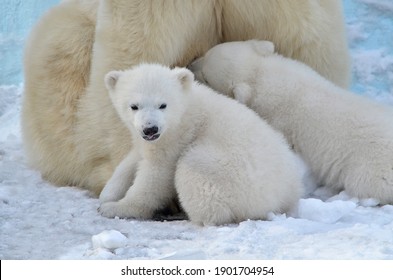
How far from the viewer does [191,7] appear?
3463mm

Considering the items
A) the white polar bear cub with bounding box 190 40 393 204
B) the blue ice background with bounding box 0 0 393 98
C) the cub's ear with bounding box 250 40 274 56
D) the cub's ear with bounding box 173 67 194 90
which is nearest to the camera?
the cub's ear with bounding box 173 67 194 90

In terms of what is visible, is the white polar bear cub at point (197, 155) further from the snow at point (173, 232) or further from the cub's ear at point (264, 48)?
the cub's ear at point (264, 48)

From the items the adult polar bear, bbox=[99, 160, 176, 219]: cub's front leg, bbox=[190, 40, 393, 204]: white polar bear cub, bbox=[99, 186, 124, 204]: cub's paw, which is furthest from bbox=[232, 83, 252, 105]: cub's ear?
bbox=[99, 186, 124, 204]: cub's paw

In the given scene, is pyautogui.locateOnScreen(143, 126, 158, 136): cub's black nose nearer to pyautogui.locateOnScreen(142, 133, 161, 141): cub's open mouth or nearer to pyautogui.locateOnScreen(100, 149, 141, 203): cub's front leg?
pyautogui.locateOnScreen(142, 133, 161, 141): cub's open mouth

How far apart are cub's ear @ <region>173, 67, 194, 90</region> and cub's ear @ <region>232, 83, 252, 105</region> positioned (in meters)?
0.42

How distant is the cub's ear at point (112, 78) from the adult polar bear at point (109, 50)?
0.31m

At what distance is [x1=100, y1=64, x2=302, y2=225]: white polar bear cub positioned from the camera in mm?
2967

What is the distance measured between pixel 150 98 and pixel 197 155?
262mm

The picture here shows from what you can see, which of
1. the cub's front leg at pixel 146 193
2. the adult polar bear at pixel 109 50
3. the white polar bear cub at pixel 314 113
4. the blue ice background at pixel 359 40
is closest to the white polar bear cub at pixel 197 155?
the cub's front leg at pixel 146 193

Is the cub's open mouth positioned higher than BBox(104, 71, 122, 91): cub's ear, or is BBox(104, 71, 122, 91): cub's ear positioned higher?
BBox(104, 71, 122, 91): cub's ear

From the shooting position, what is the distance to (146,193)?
3125mm

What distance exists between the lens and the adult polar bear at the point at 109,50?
348 cm

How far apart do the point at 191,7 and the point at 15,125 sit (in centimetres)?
203

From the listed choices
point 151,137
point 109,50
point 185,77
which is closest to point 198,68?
point 109,50
